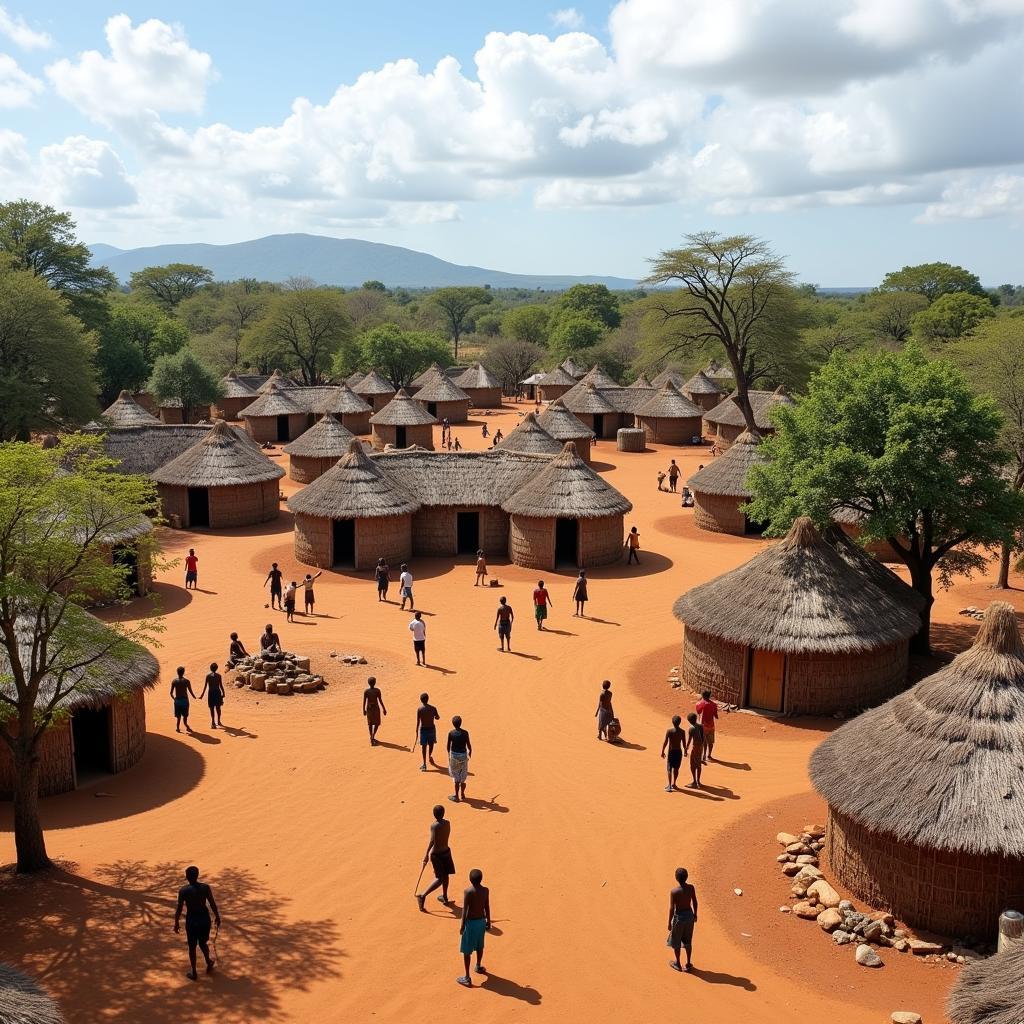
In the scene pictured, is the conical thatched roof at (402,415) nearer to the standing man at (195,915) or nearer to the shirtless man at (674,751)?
the shirtless man at (674,751)

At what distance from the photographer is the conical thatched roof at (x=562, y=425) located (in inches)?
1833

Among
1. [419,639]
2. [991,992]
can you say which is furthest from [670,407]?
[991,992]

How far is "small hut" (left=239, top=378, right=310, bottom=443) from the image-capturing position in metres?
53.8

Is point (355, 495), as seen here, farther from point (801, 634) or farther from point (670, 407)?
point (670, 407)

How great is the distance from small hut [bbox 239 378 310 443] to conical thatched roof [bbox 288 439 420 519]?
26.1 m

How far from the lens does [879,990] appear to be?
32.3 ft

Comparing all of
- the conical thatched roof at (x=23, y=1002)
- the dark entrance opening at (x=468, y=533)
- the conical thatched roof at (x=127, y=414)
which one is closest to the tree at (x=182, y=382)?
the conical thatched roof at (x=127, y=414)

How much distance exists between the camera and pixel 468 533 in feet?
100

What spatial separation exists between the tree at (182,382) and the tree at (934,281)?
6266cm

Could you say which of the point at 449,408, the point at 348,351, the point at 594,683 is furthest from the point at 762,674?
the point at 348,351

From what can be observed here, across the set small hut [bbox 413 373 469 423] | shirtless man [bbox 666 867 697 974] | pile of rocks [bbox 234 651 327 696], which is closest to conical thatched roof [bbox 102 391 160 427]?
small hut [bbox 413 373 469 423]

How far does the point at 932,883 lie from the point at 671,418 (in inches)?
1776

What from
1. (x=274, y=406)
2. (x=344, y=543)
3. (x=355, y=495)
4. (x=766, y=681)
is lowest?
(x=766, y=681)

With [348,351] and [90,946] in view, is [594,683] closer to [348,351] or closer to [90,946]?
[90,946]
